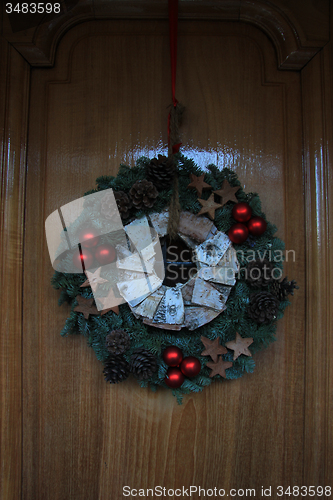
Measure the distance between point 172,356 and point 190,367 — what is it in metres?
0.05

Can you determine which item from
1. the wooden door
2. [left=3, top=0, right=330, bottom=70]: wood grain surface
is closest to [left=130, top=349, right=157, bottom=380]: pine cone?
the wooden door

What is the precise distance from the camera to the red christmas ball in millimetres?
807

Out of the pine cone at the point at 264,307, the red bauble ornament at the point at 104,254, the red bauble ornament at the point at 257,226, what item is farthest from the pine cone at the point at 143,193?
the pine cone at the point at 264,307

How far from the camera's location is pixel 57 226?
93cm

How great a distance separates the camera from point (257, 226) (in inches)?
32.9

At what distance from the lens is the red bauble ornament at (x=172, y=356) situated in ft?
2.66

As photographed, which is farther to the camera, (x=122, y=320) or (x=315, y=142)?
(x=315, y=142)

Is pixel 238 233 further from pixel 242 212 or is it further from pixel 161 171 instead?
pixel 161 171

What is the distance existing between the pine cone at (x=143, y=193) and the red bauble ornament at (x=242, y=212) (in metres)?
0.22

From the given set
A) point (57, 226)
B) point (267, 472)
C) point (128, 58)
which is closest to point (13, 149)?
point (57, 226)

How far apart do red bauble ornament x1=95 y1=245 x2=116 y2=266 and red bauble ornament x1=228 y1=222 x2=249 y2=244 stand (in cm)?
32

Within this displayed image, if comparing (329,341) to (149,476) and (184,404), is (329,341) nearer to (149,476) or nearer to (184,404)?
(184,404)

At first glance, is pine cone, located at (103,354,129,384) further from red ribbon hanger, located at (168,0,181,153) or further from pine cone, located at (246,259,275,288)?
red ribbon hanger, located at (168,0,181,153)

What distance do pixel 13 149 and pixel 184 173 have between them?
1.71 feet
